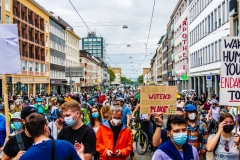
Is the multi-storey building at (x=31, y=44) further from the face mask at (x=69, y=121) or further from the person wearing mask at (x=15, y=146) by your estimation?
the person wearing mask at (x=15, y=146)

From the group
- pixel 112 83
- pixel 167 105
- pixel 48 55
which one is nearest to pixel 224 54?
pixel 167 105

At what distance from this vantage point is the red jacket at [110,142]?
5836 millimetres

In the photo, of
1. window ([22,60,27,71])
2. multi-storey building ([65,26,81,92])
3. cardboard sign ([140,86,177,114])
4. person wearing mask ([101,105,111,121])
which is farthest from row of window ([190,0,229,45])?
multi-storey building ([65,26,81,92])

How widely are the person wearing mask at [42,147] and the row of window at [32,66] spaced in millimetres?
47355

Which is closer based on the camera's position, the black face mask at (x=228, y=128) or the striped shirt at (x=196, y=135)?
the black face mask at (x=228, y=128)

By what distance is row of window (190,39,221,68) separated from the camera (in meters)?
34.8

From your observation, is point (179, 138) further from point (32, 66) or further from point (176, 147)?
point (32, 66)

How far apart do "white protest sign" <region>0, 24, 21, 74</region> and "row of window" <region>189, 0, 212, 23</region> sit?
33183mm

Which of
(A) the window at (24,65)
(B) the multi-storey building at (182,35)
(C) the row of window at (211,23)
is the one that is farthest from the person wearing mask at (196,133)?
(A) the window at (24,65)

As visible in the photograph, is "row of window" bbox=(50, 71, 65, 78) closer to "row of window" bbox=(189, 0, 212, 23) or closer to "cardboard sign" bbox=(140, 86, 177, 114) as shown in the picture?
"row of window" bbox=(189, 0, 212, 23)

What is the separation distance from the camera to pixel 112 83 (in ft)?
623

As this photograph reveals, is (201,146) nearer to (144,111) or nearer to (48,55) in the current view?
(144,111)

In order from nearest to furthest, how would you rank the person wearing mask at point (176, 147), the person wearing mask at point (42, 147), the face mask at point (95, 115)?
the person wearing mask at point (42, 147), the person wearing mask at point (176, 147), the face mask at point (95, 115)

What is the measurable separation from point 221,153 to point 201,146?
0.81 m
